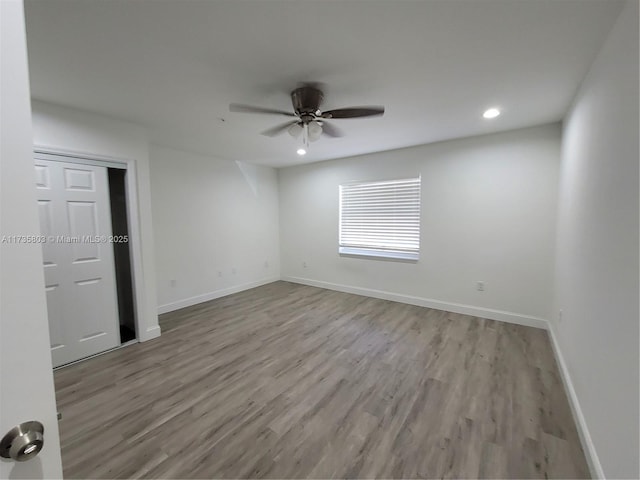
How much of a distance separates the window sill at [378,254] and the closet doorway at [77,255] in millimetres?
3336

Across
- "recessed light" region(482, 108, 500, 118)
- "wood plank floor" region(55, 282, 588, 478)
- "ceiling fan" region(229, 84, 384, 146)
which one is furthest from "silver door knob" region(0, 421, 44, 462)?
"recessed light" region(482, 108, 500, 118)

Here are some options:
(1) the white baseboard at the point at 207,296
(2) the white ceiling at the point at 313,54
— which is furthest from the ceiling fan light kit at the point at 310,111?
(1) the white baseboard at the point at 207,296

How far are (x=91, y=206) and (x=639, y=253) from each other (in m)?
4.03

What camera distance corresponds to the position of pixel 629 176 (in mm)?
1234

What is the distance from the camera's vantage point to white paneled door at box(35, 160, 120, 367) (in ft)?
8.14

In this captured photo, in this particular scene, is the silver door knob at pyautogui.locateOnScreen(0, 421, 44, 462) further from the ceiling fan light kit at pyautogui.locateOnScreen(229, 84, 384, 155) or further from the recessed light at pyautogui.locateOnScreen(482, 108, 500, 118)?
the recessed light at pyautogui.locateOnScreen(482, 108, 500, 118)

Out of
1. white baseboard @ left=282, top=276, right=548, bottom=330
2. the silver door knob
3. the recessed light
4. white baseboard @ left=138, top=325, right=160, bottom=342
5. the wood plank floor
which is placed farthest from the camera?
white baseboard @ left=282, top=276, right=548, bottom=330

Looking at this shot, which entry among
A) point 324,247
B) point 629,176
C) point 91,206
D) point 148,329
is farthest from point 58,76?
point 324,247

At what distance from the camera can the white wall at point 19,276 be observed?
534 mm

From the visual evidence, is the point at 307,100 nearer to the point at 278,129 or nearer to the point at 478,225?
the point at 278,129

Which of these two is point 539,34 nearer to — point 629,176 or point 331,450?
point 629,176

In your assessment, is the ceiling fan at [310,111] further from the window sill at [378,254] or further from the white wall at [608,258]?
the window sill at [378,254]

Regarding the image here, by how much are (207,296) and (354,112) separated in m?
3.83

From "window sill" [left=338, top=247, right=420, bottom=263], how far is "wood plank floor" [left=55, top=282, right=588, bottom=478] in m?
1.14
